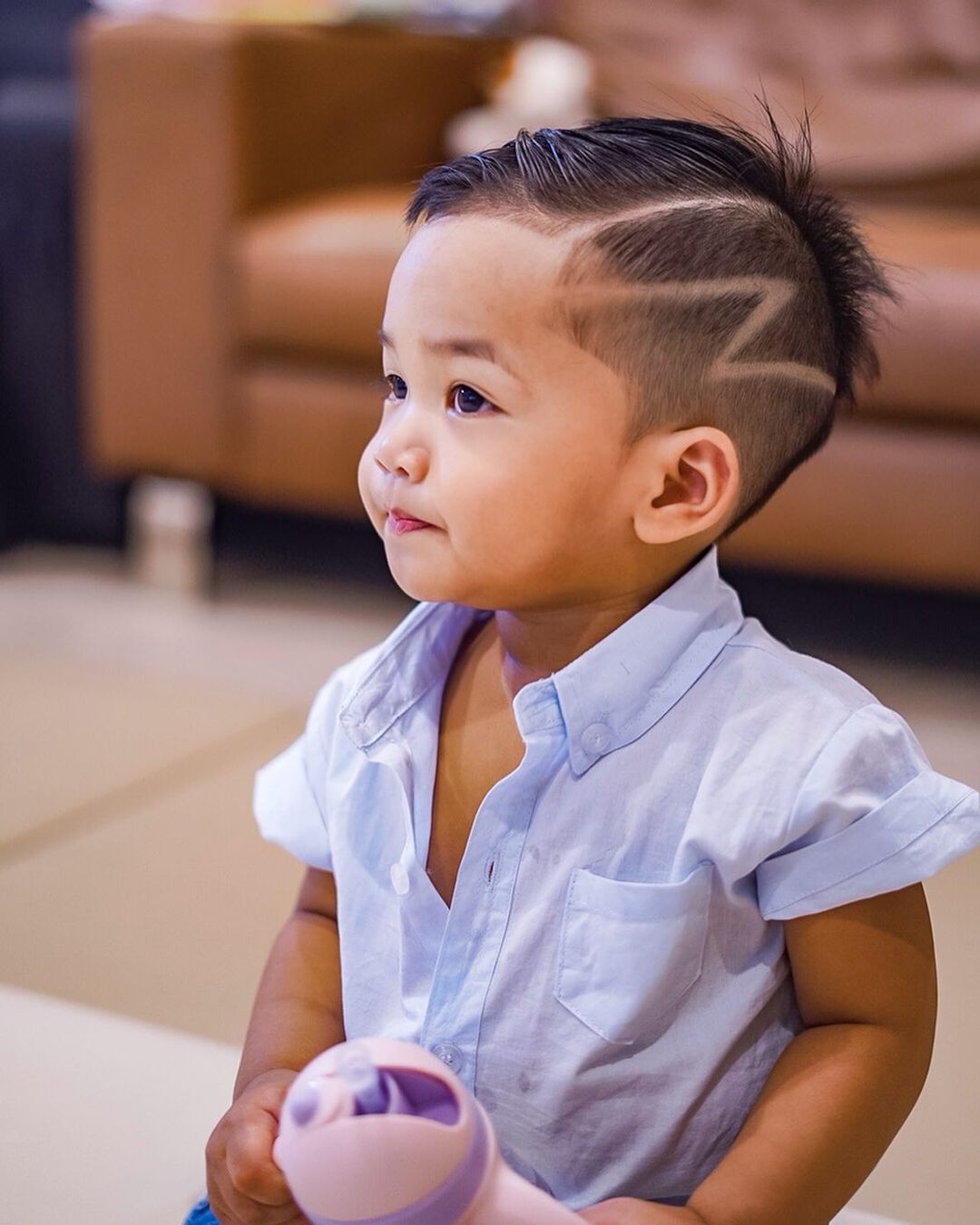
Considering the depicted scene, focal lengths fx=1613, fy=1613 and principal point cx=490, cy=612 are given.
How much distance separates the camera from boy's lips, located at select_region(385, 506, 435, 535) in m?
0.57

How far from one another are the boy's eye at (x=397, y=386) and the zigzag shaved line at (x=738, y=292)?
0.24ft

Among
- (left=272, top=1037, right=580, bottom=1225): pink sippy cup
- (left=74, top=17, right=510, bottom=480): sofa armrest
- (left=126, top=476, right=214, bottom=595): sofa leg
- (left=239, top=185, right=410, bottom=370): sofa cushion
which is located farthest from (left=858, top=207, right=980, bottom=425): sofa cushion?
(left=272, top=1037, right=580, bottom=1225): pink sippy cup

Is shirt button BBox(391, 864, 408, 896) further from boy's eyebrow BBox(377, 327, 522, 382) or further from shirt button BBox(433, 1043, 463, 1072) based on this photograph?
boy's eyebrow BBox(377, 327, 522, 382)

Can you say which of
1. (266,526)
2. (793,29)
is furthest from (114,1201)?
(793,29)

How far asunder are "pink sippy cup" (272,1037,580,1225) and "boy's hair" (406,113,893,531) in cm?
23

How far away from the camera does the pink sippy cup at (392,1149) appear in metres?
0.45

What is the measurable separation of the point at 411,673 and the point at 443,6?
1.79 meters

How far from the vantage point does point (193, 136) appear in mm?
1668

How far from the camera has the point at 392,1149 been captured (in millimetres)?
448

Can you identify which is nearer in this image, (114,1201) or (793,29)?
(114,1201)

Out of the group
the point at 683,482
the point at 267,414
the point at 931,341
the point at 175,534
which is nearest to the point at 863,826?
the point at 683,482

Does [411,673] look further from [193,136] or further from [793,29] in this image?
[793,29]

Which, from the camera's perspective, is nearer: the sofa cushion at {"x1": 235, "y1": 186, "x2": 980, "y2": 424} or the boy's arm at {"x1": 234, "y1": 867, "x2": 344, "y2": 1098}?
the boy's arm at {"x1": 234, "y1": 867, "x2": 344, "y2": 1098}

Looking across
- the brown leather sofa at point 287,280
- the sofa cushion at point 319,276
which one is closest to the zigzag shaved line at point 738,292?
the brown leather sofa at point 287,280
